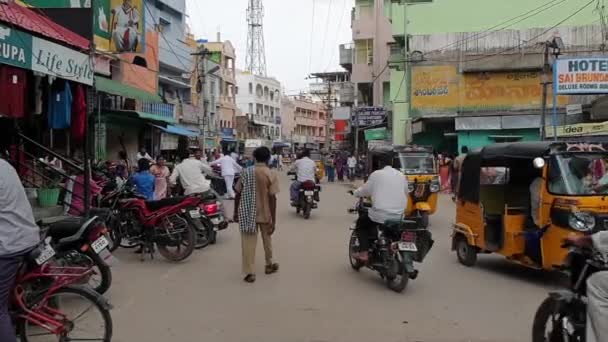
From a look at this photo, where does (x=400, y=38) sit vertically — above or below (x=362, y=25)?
below

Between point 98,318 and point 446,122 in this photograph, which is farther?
point 446,122

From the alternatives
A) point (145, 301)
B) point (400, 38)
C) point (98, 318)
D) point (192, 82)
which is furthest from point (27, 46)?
point (192, 82)

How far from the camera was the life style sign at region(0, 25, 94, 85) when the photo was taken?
6.69 m

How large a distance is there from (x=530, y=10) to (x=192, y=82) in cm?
2361

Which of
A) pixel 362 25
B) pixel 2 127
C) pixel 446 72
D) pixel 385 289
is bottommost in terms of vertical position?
pixel 385 289

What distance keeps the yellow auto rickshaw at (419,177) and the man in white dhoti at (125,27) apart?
10.9 m

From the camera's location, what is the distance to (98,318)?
15.9 ft

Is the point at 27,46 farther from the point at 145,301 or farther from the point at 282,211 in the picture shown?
the point at 282,211

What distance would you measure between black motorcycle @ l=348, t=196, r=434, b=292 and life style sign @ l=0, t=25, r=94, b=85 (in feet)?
14.7

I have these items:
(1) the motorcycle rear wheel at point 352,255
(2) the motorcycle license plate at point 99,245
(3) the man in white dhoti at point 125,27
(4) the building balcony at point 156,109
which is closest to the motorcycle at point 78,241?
(2) the motorcycle license plate at point 99,245

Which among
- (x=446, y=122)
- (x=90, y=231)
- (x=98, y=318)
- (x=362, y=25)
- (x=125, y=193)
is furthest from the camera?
(x=362, y=25)

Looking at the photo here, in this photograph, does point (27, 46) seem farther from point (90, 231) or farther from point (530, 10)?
point (530, 10)

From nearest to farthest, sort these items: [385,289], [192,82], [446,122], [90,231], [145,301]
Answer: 1. [90,231]
2. [145,301]
3. [385,289]
4. [446,122]
5. [192,82]

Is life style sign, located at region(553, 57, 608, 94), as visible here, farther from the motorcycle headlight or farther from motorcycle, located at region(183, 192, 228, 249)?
the motorcycle headlight
